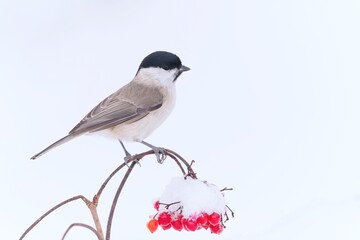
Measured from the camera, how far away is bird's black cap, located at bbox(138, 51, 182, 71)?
2279 mm

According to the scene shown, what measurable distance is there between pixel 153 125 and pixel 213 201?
2.24 ft

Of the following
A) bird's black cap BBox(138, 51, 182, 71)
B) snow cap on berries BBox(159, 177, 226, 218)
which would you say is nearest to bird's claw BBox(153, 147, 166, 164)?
snow cap on berries BBox(159, 177, 226, 218)

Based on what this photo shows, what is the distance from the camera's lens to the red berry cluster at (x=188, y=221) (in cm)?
172

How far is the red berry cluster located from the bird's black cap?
66 centimetres

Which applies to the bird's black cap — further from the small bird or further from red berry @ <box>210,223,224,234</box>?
red berry @ <box>210,223,224,234</box>

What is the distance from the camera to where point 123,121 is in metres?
2.27

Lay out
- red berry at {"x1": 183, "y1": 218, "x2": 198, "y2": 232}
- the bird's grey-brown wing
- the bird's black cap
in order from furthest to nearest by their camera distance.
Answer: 1. the bird's black cap
2. the bird's grey-brown wing
3. red berry at {"x1": 183, "y1": 218, "x2": 198, "y2": 232}

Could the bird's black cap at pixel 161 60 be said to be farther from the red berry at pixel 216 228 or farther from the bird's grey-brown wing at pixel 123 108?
the red berry at pixel 216 228

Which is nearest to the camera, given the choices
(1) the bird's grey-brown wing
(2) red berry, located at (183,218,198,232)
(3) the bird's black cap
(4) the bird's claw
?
(2) red berry, located at (183,218,198,232)

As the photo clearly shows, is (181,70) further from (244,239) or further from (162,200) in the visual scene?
(244,239)

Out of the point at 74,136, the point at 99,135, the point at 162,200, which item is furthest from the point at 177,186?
the point at 99,135

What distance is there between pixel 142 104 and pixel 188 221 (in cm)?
75

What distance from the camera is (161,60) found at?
2.31m

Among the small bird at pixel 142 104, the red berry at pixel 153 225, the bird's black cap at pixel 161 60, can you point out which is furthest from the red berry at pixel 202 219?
the bird's black cap at pixel 161 60
